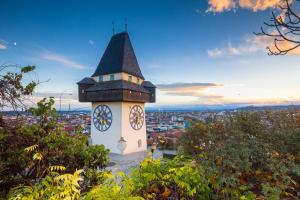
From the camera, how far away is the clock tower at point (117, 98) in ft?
51.5

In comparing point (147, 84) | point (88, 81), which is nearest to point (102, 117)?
point (88, 81)

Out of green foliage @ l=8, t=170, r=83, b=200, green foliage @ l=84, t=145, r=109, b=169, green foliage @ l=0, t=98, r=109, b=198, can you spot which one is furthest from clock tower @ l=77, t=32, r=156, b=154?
green foliage @ l=8, t=170, r=83, b=200

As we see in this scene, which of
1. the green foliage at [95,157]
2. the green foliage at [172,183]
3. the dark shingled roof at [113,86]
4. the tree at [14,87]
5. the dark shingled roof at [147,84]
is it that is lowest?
the green foliage at [172,183]

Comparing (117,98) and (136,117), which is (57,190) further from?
(136,117)

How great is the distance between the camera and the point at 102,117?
658 inches

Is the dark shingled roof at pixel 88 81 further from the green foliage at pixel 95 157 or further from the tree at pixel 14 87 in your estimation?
the tree at pixel 14 87

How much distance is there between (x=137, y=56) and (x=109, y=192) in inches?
723

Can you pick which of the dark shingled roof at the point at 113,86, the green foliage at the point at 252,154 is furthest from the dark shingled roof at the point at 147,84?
the green foliage at the point at 252,154

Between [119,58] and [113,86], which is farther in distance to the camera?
[119,58]

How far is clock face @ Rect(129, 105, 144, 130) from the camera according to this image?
657 inches

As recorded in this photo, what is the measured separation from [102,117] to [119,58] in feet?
18.3

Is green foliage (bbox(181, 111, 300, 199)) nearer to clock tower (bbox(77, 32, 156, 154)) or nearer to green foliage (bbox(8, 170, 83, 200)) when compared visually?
green foliage (bbox(8, 170, 83, 200))

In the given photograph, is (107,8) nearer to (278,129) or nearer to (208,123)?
(208,123)

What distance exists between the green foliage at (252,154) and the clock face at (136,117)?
1167 centimetres
